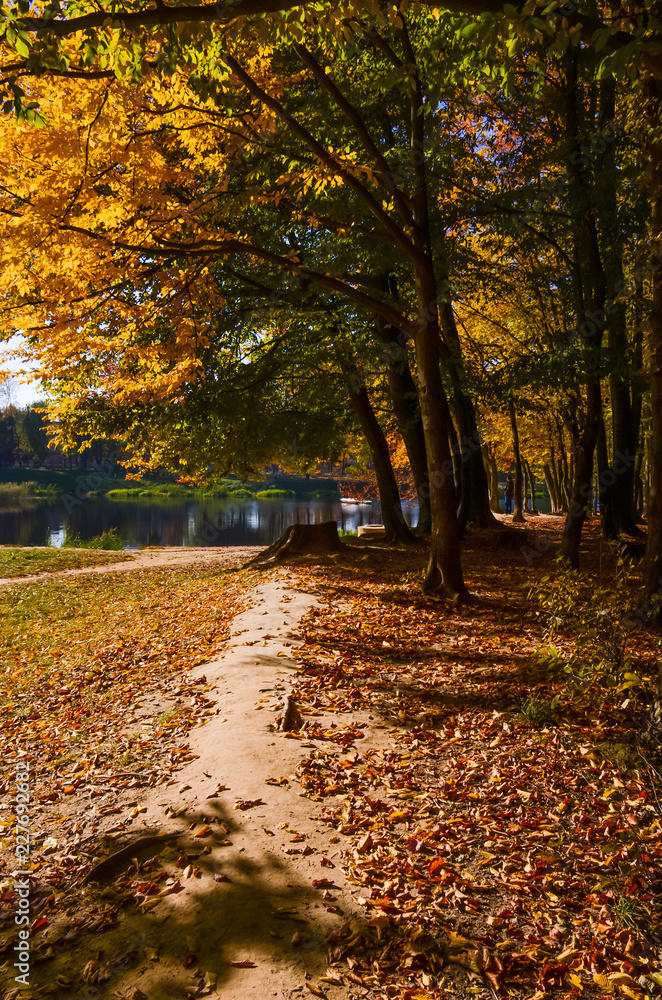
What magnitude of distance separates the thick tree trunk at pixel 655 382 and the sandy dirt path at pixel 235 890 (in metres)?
3.64

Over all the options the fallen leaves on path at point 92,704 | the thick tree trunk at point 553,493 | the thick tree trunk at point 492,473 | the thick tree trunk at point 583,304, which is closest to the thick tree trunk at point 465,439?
the thick tree trunk at point 583,304

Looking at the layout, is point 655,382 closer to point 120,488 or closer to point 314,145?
point 314,145

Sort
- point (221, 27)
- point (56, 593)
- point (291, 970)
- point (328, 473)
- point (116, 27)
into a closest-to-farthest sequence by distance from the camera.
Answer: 1. point (291, 970)
2. point (116, 27)
3. point (221, 27)
4. point (56, 593)
5. point (328, 473)

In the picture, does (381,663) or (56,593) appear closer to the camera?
(381,663)

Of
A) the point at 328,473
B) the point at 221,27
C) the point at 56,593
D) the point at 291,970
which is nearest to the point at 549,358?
the point at 221,27

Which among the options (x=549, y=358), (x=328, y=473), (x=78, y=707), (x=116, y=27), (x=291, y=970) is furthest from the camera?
(x=328, y=473)

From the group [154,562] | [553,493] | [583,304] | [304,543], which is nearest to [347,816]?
[583,304]

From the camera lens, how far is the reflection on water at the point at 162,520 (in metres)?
32.2

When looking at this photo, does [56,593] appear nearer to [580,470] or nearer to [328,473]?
[580,470]

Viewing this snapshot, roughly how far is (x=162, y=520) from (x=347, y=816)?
40934 mm

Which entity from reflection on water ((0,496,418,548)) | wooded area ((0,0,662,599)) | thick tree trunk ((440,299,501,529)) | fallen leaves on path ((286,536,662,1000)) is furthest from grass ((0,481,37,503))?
fallen leaves on path ((286,536,662,1000))

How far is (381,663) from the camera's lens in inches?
255

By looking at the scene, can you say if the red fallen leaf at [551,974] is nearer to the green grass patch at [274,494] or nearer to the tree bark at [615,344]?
the tree bark at [615,344]

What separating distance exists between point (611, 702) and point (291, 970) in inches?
122
